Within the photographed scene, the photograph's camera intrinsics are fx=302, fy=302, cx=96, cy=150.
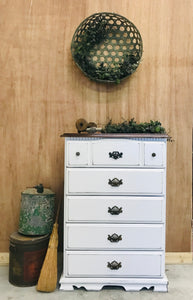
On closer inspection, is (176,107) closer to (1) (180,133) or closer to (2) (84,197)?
(1) (180,133)

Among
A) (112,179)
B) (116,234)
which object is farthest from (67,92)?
(116,234)

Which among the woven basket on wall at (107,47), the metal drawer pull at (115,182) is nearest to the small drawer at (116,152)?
the metal drawer pull at (115,182)

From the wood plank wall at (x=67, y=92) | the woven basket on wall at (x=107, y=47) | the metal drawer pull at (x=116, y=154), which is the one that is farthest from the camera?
the wood plank wall at (x=67, y=92)

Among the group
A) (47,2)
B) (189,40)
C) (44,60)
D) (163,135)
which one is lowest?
(163,135)

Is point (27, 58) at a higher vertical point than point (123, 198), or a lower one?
higher

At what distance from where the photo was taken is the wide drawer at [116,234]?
7.34 ft

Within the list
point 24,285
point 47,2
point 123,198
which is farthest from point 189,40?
point 24,285

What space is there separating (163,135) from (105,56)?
3.11 ft

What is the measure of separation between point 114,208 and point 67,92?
118 centimetres

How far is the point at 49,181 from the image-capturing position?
2.79 m

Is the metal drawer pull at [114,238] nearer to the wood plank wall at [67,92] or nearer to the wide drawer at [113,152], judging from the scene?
the wide drawer at [113,152]

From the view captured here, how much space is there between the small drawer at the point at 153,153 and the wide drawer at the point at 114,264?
67 centimetres

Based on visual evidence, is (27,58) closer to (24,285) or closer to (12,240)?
(12,240)

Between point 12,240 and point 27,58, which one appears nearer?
point 12,240
